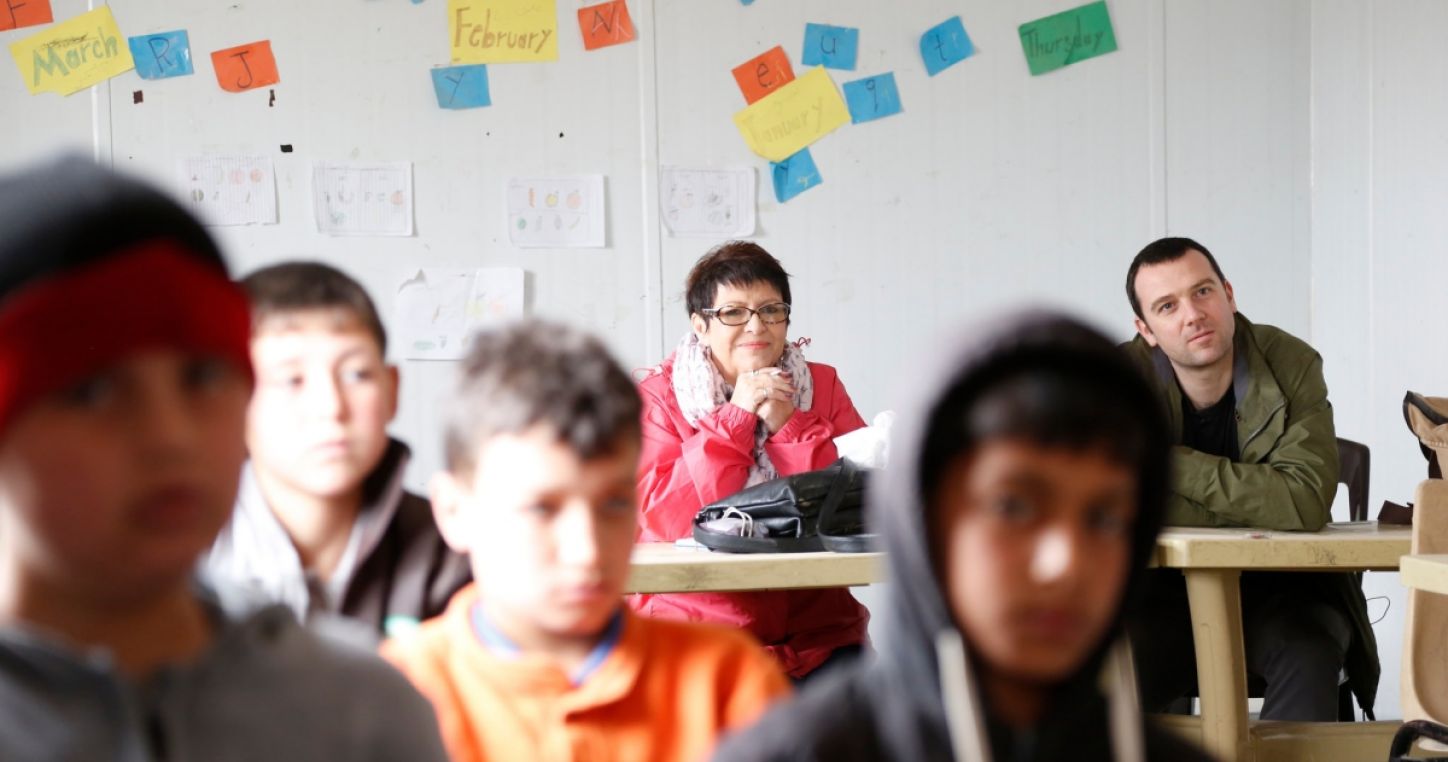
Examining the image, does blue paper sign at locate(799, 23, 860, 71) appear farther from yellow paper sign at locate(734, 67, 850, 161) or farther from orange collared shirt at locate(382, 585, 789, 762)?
orange collared shirt at locate(382, 585, 789, 762)

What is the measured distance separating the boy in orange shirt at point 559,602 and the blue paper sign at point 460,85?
3.06 meters

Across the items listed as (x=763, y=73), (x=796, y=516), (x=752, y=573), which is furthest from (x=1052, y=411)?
(x=763, y=73)

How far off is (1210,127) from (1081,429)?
3.87m

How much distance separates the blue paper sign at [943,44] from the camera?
4.18 meters

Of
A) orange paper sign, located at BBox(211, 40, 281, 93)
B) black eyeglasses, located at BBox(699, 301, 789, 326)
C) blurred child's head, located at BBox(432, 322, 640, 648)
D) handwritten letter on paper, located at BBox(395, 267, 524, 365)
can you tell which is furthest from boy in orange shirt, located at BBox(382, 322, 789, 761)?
orange paper sign, located at BBox(211, 40, 281, 93)

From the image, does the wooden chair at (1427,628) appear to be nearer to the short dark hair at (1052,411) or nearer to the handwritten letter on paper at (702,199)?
the short dark hair at (1052,411)

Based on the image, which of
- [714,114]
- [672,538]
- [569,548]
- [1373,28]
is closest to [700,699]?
[569,548]

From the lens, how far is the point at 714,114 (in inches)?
161

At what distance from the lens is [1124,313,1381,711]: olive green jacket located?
106 inches

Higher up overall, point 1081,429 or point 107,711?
point 1081,429

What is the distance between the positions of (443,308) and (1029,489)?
11.1 ft

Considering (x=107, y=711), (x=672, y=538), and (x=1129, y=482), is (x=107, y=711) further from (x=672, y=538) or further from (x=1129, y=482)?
(x=672, y=538)

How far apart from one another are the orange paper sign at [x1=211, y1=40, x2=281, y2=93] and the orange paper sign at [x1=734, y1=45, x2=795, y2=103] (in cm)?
140

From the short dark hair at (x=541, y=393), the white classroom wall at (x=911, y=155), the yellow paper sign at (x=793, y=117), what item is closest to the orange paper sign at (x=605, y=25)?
the white classroom wall at (x=911, y=155)
